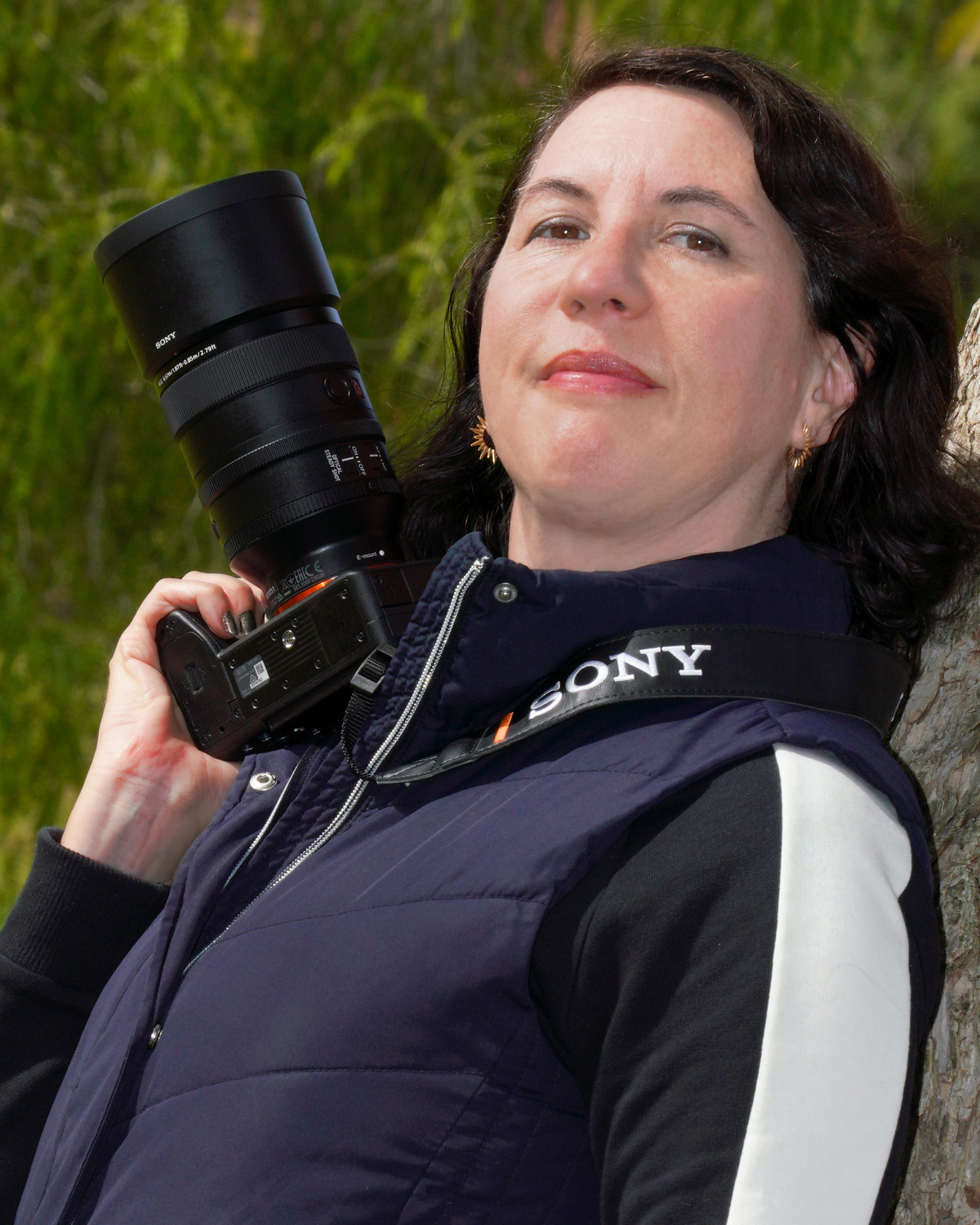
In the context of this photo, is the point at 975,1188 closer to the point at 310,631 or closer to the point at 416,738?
the point at 416,738

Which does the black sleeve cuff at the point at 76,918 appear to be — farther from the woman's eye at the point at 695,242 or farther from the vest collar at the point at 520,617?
the woman's eye at the point at 695,242

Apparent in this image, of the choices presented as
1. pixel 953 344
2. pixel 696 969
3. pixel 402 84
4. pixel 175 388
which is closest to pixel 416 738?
pixel 696 969

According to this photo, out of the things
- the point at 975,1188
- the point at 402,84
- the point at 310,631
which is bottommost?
the point at 975,1188

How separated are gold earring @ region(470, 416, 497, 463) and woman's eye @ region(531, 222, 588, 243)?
243mm

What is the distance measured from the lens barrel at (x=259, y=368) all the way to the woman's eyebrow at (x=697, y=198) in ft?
1.22

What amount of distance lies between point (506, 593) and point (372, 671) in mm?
150

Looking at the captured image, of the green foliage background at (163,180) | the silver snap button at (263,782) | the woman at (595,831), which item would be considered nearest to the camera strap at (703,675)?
the woman at (595,831)

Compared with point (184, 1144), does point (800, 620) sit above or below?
above

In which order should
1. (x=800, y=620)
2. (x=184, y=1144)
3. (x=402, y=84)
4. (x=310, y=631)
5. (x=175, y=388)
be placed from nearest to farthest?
(x=184, y=1144)
(x=800, y=620)
(x=310, y=631)
(x=175, y=388)
(x=402, y=84)

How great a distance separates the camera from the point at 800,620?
981mm

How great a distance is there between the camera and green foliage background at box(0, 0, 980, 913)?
215 cm

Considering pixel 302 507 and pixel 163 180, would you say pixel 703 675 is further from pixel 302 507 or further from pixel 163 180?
pixel 163 180

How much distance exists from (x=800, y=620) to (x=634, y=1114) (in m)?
0.39

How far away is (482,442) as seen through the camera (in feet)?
4.52
